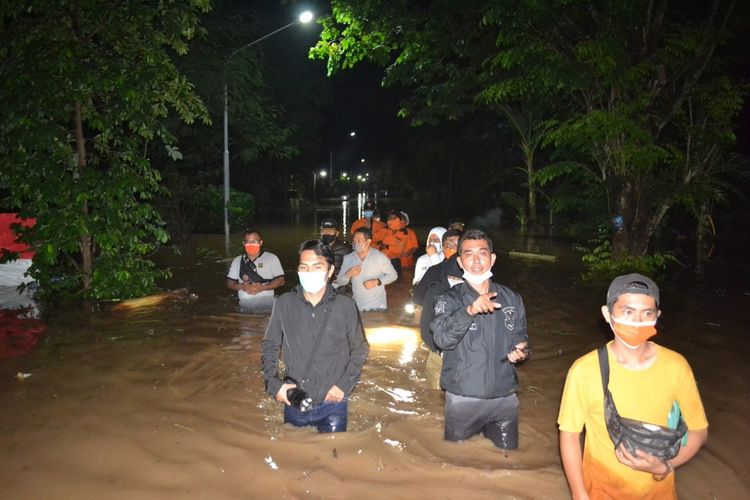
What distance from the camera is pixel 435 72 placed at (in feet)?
50.2

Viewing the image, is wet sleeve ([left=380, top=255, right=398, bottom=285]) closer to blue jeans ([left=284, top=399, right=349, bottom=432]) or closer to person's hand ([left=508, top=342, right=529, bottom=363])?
blue jeans ([left=284, top=399, right=349, bottom=432])

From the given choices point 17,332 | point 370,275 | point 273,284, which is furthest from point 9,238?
point 370,275

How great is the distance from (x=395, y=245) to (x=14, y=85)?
715 cm

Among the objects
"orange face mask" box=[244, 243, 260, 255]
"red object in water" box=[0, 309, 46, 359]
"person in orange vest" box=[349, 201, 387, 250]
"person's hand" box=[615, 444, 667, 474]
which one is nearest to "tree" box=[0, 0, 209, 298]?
"red object in water" box=[0, 309, 46, 359]

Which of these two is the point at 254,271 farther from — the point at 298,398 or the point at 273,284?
the point at 298,398

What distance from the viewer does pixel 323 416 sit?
397 cm

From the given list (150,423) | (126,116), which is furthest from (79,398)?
(126,116)

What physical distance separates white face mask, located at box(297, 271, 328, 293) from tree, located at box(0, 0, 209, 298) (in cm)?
657

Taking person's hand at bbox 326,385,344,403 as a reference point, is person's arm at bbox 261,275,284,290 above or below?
above

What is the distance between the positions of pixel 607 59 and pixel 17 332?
1168 cm

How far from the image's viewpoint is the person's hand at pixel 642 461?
251cm

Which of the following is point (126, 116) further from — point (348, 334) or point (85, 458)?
point (348, 334)

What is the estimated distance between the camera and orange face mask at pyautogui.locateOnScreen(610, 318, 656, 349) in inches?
106

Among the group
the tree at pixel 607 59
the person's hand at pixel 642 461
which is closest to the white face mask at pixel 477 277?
the person's hand at pixel 642 461
